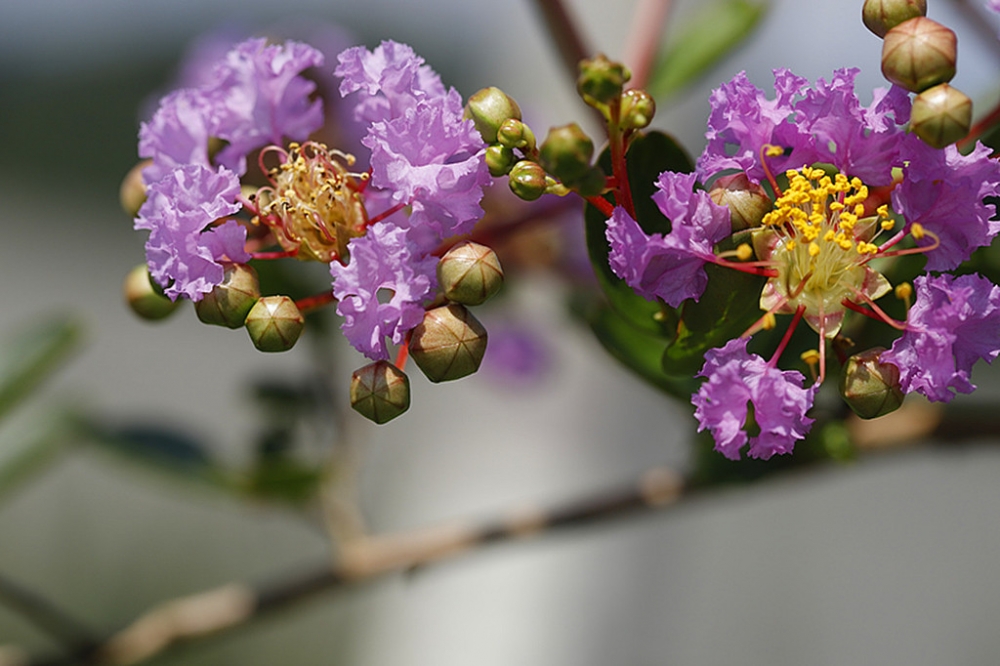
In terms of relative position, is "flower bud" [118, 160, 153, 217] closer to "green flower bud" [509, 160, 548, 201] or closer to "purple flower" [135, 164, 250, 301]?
"purple flower" [135, 164, 250, 301]

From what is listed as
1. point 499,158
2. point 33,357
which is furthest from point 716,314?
point 33,357

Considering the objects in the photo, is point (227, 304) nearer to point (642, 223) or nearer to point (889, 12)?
point (642, 223)

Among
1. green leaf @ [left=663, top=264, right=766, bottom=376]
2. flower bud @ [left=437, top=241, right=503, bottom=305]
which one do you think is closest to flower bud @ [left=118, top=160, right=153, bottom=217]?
flower bud @ [left=437, top=241, right=503, bottom=305]

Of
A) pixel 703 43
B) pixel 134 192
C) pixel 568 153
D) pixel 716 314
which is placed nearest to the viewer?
pixel 568 153

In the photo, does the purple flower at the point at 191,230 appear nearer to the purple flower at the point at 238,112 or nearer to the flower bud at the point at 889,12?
the purple flower at the point at 238,112

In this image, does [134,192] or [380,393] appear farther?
[134,192]

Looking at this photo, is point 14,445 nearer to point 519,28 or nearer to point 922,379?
point 922,379

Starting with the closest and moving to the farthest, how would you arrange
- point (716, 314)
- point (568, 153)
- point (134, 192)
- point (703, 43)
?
1. point (568, 153)
2. point (716, 314)
3. point (134, 192)
4. point (703, 43)
